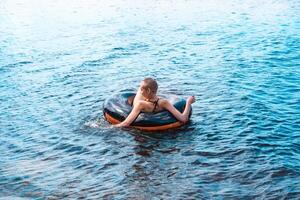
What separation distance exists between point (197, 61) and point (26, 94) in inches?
264

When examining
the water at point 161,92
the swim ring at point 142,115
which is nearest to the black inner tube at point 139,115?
the swim ring at point 142,115

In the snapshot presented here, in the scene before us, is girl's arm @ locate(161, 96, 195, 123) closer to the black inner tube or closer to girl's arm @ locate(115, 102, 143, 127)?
the black inner tube

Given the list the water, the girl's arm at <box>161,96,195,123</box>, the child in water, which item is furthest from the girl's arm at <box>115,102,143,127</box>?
the girl's arm at <box>161,96,195,123</box>

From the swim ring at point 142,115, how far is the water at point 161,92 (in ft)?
0.72

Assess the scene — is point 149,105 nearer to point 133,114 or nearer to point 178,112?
point 133,114

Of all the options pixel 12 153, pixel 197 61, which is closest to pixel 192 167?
pixel 12 153

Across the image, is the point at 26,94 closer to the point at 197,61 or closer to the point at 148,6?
the point at 197,61

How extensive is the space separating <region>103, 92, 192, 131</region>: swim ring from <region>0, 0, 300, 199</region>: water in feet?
0.72

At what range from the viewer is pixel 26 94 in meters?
14.1

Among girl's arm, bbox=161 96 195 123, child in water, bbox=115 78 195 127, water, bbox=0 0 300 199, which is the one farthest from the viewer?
girl's arm, bbox=161 96 195 123

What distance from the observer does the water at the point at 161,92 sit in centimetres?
817

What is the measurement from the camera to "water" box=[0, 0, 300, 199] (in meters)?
8.17

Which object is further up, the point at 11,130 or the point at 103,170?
the point at 11,130

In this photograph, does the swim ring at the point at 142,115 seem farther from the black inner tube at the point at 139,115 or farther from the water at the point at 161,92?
the water at the point at 161,92
